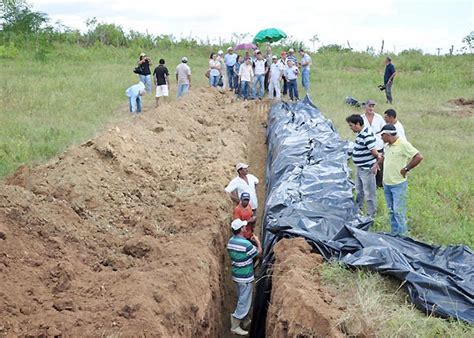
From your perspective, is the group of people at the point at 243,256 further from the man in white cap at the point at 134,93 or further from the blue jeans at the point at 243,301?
the man in white cap at the point at 134,93

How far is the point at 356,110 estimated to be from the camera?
18.9 metres

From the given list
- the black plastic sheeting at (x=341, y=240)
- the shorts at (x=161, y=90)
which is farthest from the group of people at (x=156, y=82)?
the black plastic sheeting at (x=341, y=240)

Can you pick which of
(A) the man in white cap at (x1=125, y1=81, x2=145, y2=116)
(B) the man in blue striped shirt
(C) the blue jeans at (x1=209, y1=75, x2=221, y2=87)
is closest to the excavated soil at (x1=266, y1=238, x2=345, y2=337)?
(B) the man in blue striped shirt

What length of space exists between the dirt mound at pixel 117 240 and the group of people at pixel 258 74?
A: 6966 mm

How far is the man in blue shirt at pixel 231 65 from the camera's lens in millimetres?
20245

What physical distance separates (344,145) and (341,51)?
2403 cm

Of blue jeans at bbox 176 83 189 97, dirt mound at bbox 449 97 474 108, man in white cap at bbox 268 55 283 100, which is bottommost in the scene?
dirt mound at bbox 449 97 474 108

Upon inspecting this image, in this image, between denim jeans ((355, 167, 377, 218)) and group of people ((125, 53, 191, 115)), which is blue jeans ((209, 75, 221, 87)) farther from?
denim jeans ((355, 167, 377, 218))

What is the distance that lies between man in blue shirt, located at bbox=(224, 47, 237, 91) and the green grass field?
2.29 metres

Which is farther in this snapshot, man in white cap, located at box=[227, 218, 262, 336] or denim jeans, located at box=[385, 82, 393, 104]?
denim jeans, located at box=[385, 82, 393, 104]

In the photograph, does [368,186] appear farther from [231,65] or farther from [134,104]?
[231,65]

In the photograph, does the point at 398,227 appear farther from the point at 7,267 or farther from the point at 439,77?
the point at 439,77

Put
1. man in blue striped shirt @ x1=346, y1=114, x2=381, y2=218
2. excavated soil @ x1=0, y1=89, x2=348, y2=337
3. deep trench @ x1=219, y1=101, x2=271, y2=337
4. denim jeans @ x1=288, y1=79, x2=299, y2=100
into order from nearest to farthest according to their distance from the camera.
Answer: excavated soil @ x1=0, y1=89, x2=348, y2=337 → deep trench @ x1=219, y1=101, x2=271, y2=337 → man in blue striped shirt @ x1=346, y1=114, x2=381, y2=218 → denim jeans @ x1=288, y1=79, x2=299, y2=100

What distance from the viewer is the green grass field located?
5838 mm
